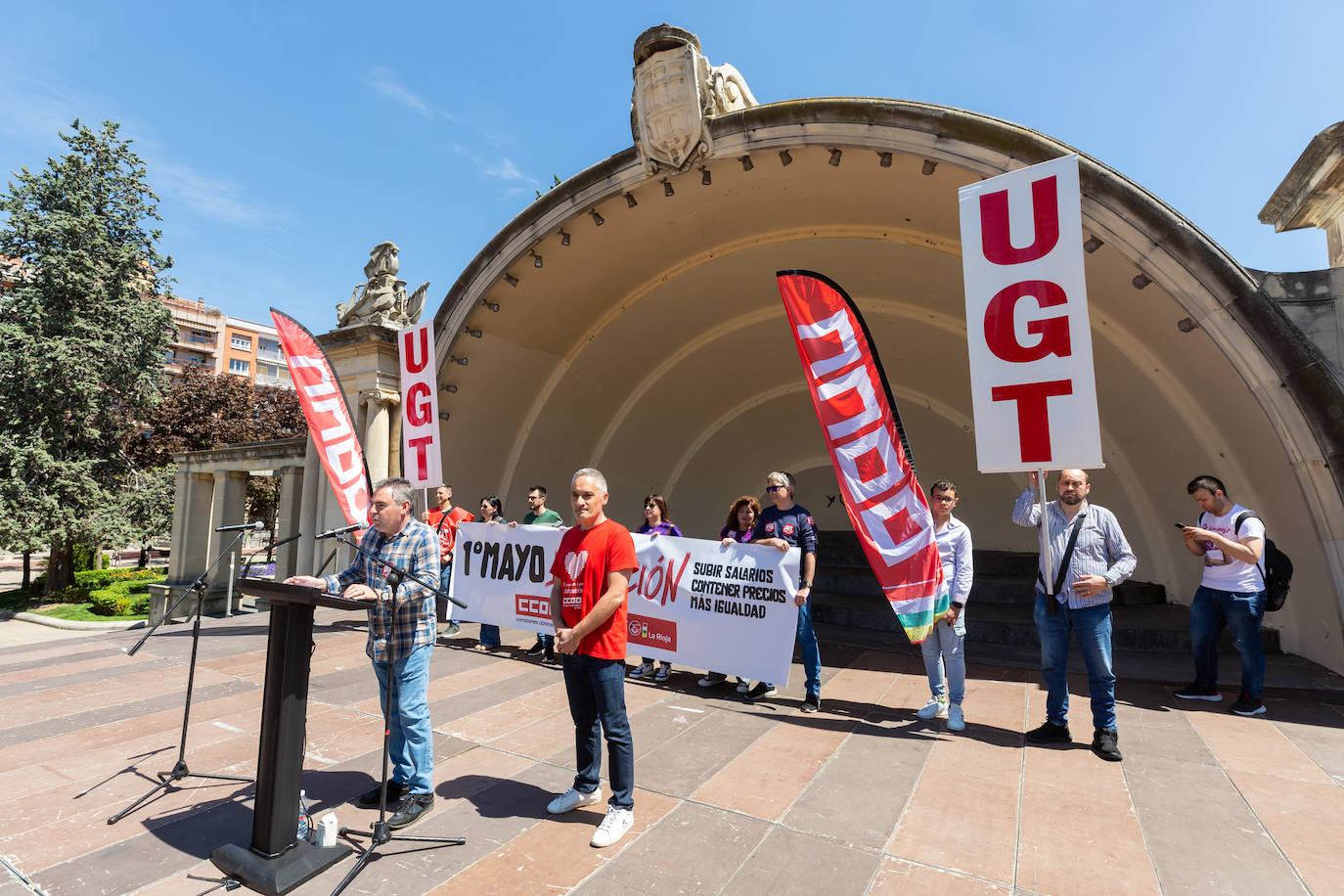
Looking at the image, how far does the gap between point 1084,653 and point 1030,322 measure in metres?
2.34

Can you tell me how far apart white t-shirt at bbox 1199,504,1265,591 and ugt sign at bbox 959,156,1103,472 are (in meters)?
1.96

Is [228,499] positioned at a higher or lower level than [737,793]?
higher

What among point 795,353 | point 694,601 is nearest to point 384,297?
point 795,353

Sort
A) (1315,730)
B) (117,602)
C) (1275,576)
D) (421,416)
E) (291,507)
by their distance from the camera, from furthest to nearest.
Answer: (117,602) → (291,507) → (421,416) → (1275,576) → (1315,730)

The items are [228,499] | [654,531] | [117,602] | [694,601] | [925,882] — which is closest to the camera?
[925,882]

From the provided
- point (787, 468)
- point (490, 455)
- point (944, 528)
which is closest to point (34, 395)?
point (490, 455)

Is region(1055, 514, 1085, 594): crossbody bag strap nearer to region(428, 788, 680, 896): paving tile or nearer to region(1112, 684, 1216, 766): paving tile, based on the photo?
region(1112, 684, 1216, 766): paving tile

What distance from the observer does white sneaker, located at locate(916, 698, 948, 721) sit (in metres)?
5.16

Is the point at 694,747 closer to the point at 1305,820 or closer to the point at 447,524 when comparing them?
the point at 1305,820

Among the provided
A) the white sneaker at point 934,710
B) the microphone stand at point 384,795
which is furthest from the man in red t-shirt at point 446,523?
the white sneaker at point 934,710

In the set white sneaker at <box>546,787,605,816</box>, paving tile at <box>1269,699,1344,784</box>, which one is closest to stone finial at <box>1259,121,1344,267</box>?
paving tile at <box>1269,699,1344,784</box>

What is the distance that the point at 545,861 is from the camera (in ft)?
10.2

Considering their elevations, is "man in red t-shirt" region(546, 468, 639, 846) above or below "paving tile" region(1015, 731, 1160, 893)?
above

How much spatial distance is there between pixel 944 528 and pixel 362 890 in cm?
449
